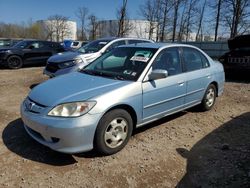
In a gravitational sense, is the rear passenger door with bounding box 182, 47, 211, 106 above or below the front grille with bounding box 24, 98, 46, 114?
above

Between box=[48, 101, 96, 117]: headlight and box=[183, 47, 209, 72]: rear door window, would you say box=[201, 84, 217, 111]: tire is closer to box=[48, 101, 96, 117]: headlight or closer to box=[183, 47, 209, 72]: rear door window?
box=[183, 47, 209, 72]: rear door window

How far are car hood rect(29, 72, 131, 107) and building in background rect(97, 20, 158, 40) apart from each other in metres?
37.3

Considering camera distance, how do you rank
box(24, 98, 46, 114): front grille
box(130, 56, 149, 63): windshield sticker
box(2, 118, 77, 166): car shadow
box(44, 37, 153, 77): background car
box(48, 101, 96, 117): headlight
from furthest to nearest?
box(44, 37, 153, 77): background car, box(130, 56, 149, 63): windshield sticker, box(2, 118, 77, 166): car shadow, box(24, 98, 46, 114): front grille, box(48, 101, 96, 117): headlight

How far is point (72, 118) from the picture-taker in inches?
128

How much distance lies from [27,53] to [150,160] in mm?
11241

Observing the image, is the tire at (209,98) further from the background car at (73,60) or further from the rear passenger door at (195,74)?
the background car at (73,60)

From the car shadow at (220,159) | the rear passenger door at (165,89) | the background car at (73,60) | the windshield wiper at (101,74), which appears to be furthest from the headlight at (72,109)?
the background car at (73,60)

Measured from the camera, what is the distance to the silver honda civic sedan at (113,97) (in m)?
3.32

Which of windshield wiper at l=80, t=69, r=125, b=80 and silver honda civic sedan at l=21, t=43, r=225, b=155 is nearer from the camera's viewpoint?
silver honda civic sedan at l=21, t=43, r=225, b=155

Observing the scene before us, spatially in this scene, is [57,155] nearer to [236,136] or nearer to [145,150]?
[145,150]

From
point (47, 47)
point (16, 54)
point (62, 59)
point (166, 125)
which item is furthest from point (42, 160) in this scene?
point (47, 47)

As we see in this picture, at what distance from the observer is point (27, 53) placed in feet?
43.1

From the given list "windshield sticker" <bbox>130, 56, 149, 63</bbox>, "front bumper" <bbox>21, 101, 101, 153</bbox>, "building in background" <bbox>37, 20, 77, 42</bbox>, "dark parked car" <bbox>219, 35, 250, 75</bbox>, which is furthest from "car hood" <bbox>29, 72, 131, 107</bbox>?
"building in background" <bbox>37, 20, 77, 42</bbox>

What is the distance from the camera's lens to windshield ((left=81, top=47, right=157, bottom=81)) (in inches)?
164
